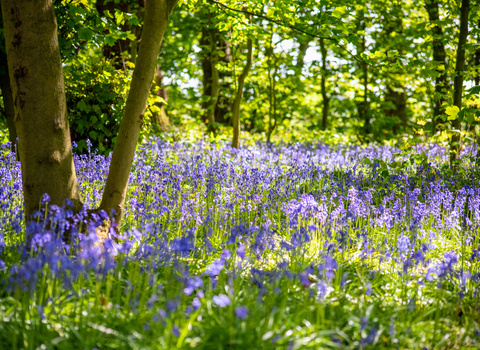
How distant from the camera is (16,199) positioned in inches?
174

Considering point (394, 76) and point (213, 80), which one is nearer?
point (213, 80)

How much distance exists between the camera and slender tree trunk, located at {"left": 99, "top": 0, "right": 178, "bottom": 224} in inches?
145

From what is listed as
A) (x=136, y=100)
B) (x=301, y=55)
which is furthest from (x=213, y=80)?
(x=136, y=100)

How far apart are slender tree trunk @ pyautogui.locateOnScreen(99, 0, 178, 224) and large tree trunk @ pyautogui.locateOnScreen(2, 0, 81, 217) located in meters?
0.43

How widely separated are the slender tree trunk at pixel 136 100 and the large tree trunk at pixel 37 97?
43cm

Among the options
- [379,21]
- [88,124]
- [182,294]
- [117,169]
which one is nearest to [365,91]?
[379,21]

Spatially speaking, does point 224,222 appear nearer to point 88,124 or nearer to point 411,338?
point 411,338

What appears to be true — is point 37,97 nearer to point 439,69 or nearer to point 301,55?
point 439,69

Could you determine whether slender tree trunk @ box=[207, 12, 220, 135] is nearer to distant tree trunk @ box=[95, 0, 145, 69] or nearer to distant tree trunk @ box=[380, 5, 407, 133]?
distant tree trunk @ box=[95, 0, 145, 69]

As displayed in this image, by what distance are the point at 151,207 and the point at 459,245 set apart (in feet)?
10.1

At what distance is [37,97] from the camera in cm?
327

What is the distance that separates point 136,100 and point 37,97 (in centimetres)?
81

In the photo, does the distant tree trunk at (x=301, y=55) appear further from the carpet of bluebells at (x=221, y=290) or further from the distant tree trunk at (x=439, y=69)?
the carpet of bluebells at (x=221, y=290)

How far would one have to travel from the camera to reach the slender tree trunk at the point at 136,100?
3.69 m
